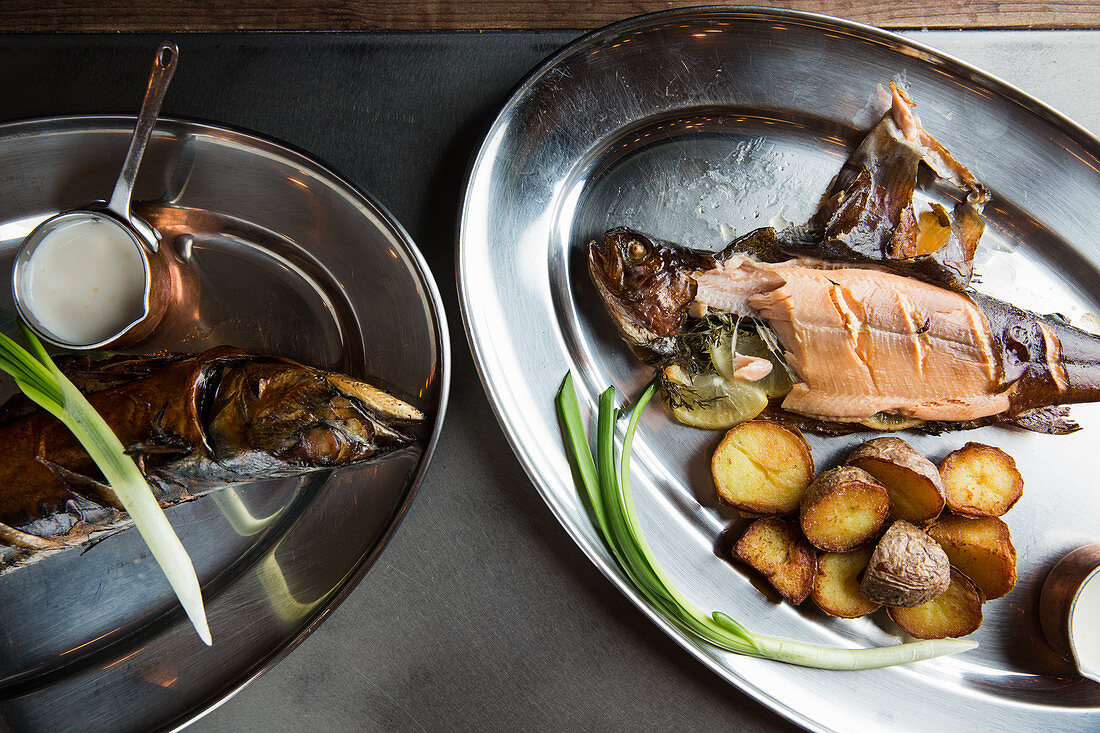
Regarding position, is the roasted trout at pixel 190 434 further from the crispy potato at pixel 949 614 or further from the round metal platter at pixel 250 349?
the crispy potato at pixel 949 614

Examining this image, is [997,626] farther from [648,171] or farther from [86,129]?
[86,129]

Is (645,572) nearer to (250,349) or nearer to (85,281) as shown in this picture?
(250,349)

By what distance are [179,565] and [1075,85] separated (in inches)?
118

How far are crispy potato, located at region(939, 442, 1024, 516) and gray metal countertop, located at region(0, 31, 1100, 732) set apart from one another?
0.83m

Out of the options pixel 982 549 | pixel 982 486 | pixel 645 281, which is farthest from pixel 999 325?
pixel 645 281

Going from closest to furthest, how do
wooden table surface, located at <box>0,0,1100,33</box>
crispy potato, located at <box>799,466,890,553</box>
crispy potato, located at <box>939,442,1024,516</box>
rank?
crispy potato, located at <box>799,466,890,553</box> < crispy potato, located at <box>939,442,1024,516</box> < wooden table surface, located at <box>0,0,1100,33</box>

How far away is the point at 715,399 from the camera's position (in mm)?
1854

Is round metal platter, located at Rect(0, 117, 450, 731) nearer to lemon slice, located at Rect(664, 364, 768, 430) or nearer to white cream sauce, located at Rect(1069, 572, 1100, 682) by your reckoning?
lemon slice, located at Rect(664, 364, 768, 430)

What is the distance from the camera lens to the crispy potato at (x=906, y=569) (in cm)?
165

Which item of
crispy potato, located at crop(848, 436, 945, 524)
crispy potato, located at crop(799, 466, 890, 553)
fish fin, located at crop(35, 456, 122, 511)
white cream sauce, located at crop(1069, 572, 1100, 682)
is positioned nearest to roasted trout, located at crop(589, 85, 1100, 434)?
crispy potato, located at crop(848, 436, 945, 524)

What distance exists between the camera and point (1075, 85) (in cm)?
210

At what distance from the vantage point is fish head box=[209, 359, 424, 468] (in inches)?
54.3

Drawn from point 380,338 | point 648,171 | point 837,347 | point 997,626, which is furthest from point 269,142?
point 997,626

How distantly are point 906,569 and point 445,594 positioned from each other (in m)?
1.27
